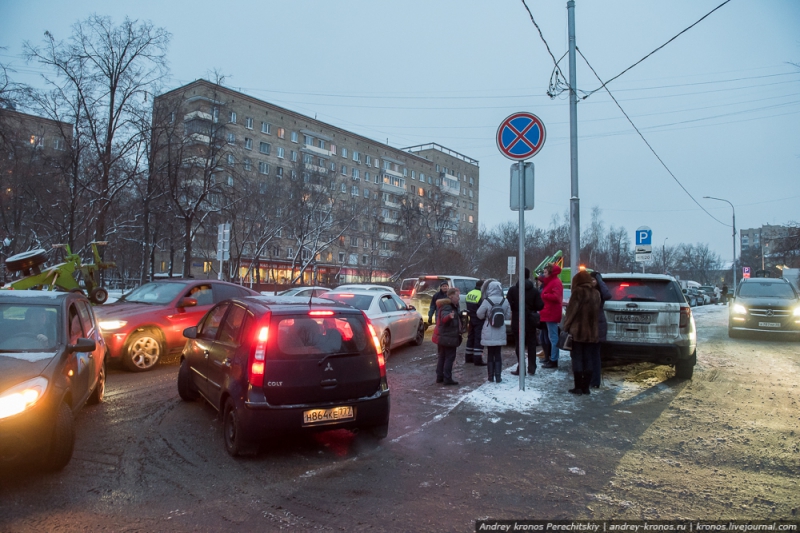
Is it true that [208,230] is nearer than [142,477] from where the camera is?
No

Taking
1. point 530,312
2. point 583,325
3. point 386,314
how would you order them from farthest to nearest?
Result: point 386,314, point 530,312, point 583,325

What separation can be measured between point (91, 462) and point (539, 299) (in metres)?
6.97

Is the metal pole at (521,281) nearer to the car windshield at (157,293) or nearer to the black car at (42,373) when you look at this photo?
the black car at (42,373)

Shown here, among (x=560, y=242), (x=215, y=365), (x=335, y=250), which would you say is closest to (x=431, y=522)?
(x=215, y=365)

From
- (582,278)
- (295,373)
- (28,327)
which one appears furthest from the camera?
(582,278)

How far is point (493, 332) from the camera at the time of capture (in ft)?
25.7

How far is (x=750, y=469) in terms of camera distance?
4.53 m

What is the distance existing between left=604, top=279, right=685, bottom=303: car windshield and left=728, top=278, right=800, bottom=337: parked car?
8317mm

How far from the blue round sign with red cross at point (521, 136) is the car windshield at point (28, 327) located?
6.18 meters

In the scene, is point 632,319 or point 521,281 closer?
point 521,281

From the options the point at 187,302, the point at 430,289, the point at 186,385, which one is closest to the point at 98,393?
the point at 186,385

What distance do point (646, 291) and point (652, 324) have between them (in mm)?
649

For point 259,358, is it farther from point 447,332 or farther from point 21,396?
point 447,332

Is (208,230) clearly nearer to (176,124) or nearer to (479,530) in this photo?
(176,124)
